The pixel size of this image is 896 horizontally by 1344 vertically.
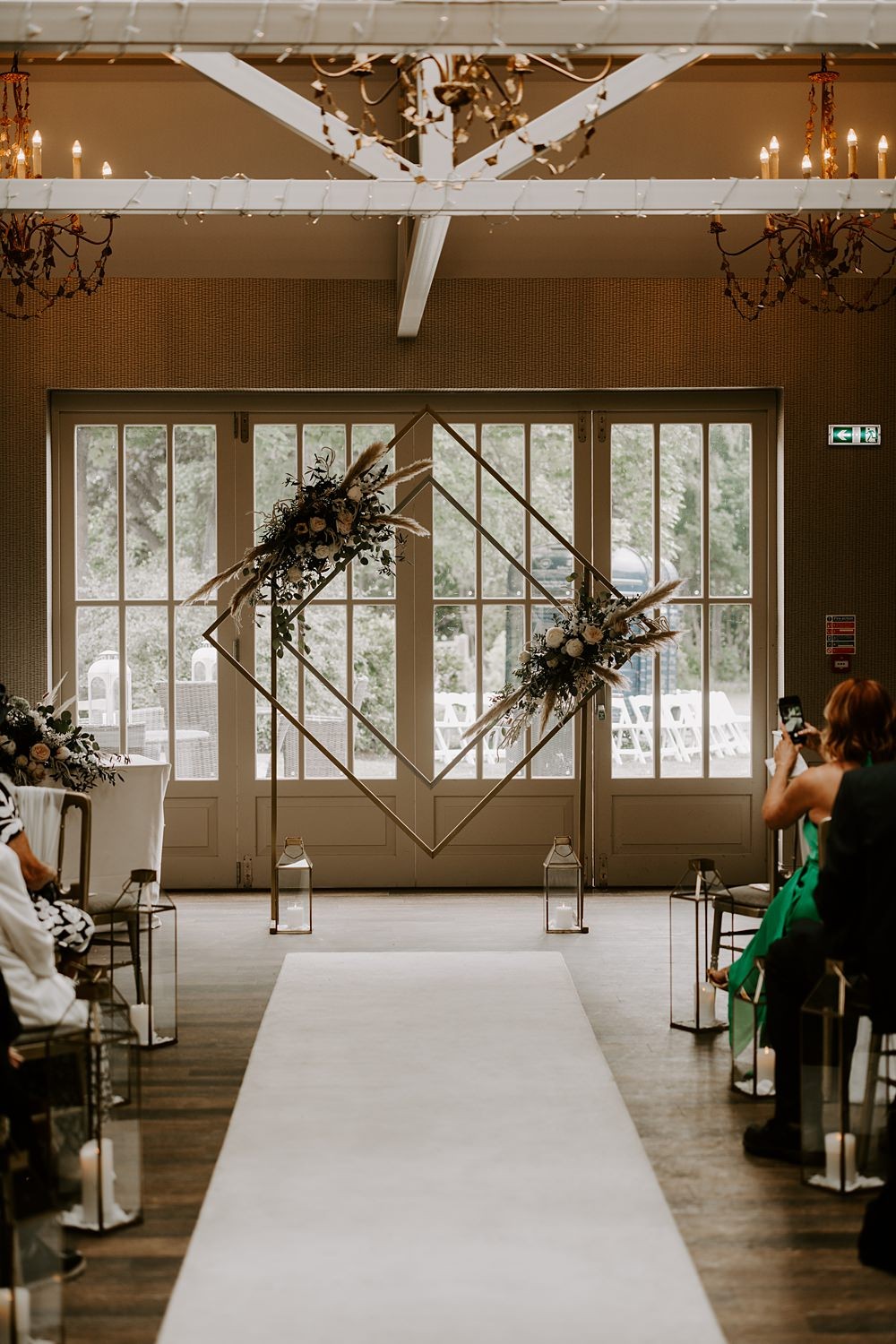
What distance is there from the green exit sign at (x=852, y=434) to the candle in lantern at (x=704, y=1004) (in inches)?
139

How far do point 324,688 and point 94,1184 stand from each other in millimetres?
4368

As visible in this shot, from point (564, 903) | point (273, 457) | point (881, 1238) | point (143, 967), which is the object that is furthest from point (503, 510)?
point (881, 1238)

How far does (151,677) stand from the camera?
733 centimetres

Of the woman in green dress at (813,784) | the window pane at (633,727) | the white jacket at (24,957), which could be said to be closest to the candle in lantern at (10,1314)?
the white jacket at (24,957)

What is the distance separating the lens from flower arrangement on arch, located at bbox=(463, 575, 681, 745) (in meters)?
6.07

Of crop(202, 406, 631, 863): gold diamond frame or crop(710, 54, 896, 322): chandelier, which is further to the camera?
crop(710, 54, 896, 322): chandelier

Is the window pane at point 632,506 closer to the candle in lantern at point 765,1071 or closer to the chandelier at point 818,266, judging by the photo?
the chandelier at point 818,266

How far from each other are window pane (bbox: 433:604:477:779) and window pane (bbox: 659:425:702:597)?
1.11 meters

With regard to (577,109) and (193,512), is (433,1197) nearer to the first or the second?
(577,109)

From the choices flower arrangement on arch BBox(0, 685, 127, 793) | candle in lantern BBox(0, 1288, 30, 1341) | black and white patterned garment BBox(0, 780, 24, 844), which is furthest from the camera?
flower arrangement on arch BBox(0, 685, 127, 793)

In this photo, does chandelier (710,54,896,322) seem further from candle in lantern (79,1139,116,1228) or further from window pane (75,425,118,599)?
candle in lantern (79,1139,116,1228)

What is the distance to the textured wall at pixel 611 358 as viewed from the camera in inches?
284

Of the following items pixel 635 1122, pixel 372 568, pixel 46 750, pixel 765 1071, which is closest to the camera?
pixel 635 1122

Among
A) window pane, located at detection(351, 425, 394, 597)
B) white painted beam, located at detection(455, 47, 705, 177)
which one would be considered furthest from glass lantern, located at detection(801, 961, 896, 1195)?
window pane, located at detection(351, 425, 394, 597)
